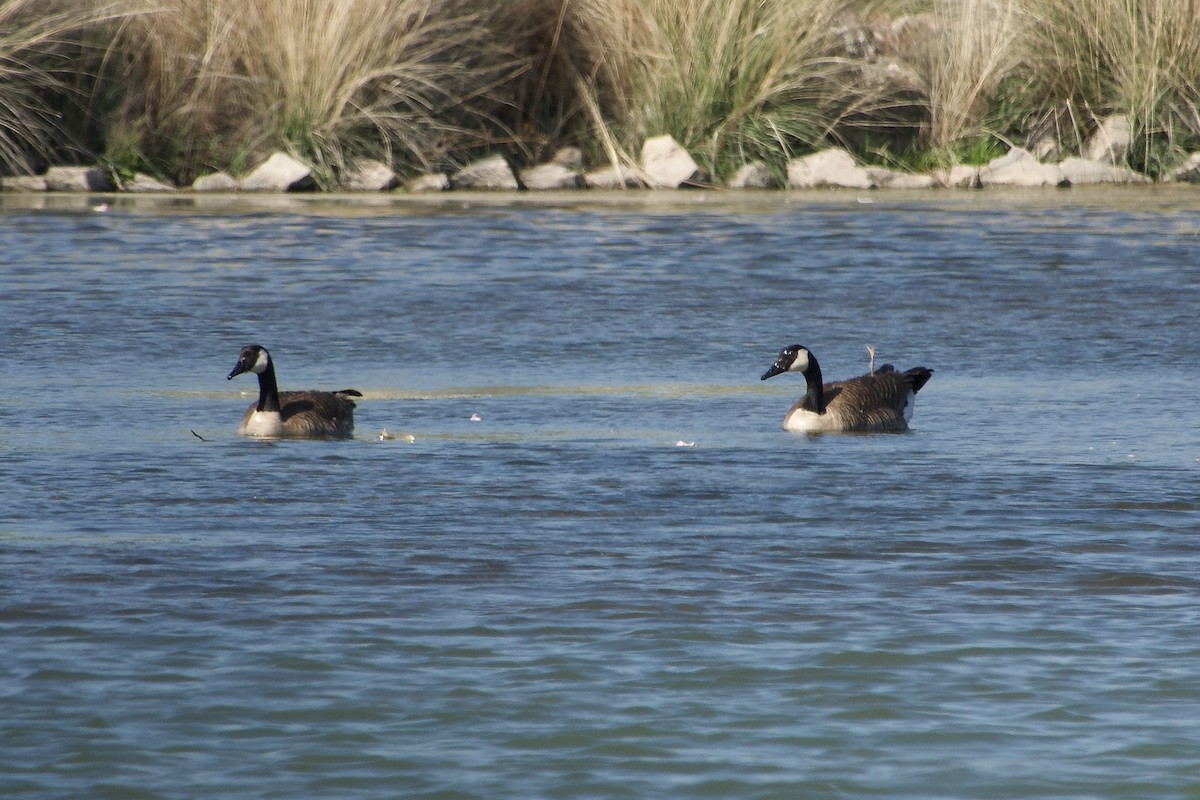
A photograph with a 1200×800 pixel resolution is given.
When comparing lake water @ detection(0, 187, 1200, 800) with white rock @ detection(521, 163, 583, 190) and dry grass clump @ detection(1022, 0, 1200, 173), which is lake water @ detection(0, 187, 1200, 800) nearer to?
white rock @ detection(521, 163, 583, 190)

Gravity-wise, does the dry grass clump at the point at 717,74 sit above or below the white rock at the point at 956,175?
above

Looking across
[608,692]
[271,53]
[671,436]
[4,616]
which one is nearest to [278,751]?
[608,692]

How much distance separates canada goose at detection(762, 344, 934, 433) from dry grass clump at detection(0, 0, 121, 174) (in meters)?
11.2

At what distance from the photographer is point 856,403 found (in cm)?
971

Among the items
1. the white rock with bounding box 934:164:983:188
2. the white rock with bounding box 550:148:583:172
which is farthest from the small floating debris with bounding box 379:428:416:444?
the white rock with bounding box 934:164:983:188

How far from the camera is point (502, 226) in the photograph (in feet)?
56.6

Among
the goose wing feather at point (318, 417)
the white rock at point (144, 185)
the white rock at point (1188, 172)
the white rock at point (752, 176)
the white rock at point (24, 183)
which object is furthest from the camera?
the white rock at point (1188, 172)

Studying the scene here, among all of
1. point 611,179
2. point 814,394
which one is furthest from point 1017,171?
point 814,394

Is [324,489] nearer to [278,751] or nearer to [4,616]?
[4,616]

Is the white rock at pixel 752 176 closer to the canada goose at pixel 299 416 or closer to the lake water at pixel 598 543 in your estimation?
the lake water at pixel 598 543

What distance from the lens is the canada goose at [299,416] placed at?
918 cm

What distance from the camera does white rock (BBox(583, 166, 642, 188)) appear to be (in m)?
20.2

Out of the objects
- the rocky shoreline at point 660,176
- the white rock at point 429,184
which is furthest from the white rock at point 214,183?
the white rock at point 429,184

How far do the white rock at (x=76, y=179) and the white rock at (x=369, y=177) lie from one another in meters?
2.48
